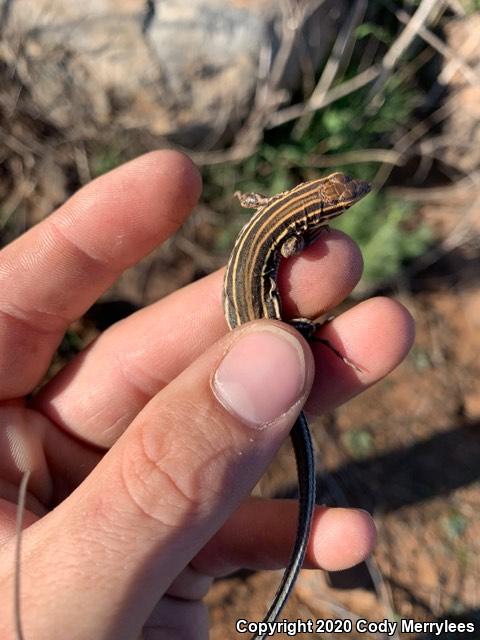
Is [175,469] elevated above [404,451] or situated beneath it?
elevated above

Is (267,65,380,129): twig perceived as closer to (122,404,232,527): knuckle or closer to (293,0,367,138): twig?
(293,0,367,138): twig

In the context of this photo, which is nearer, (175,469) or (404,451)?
(175,469)

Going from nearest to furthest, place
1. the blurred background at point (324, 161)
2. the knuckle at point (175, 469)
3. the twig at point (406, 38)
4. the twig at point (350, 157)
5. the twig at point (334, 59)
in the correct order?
the knuckle at point (175, 469) < the twig at point (406, 38) < the blurred background at point (324, 161) < the twig at point (334, 59) < the twig at point (350, 157)

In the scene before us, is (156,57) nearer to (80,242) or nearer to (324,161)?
(324,161)

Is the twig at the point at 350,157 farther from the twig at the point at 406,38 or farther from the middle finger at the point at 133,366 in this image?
the middle finger at the point at 133,366

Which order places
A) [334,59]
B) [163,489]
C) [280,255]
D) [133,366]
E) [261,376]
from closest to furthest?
[163,489] → [261,376] → [280,255] → [133,366] → [334,59]

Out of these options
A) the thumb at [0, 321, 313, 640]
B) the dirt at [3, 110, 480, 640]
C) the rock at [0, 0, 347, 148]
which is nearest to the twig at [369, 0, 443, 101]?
the rock at [0, 0, 347, 148]

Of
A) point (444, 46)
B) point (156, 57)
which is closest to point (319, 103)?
point (444, 46)

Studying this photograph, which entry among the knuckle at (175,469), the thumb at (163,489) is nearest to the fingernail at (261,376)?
the thumb at (163,489)
